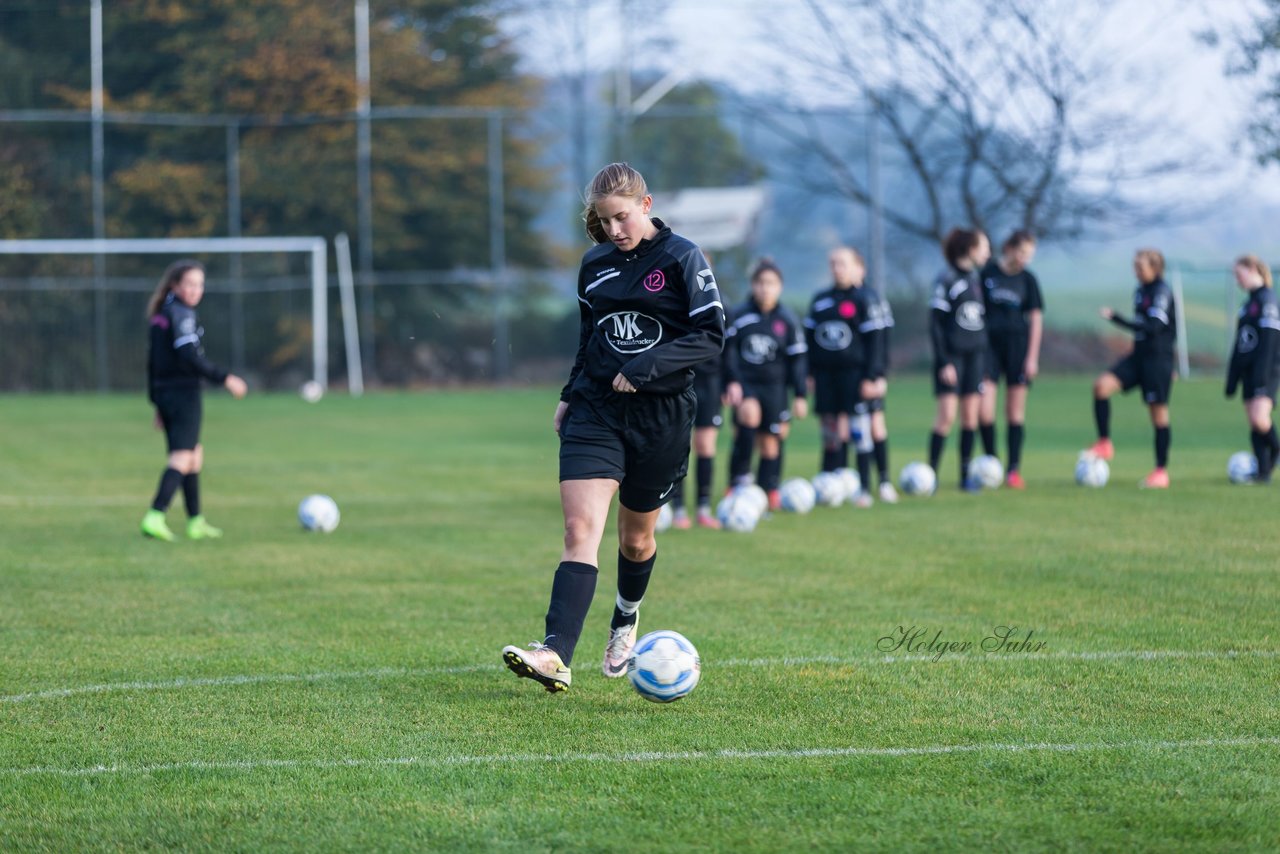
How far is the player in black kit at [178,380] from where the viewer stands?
10.5 m

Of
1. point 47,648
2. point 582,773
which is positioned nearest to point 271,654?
point 47,648

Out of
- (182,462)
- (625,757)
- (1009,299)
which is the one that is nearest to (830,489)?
(1009,299)

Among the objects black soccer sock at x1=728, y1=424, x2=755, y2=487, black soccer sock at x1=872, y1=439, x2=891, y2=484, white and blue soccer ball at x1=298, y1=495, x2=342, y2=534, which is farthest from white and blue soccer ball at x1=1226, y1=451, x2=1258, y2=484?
white and blue soccer ball at x1=298, y1=495, x2=342, y2=534

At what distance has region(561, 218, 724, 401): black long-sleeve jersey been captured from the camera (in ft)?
18.8

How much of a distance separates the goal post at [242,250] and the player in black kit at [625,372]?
85.8ft

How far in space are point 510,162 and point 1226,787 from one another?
30650 millimetres

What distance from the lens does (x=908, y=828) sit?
410 cm

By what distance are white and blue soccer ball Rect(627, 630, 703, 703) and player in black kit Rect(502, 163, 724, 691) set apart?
0.30 m

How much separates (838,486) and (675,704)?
687 cm

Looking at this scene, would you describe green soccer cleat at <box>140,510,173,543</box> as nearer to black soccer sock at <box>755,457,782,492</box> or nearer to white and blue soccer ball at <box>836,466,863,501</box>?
black soccer sock at <box>755,457,782,492</box>

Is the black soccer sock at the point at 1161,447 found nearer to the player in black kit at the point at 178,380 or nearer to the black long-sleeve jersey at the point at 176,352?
the player in black kit at the point at 178,380

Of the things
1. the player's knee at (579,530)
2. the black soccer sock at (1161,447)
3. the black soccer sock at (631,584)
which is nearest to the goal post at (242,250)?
the black soccer sock at (1161,447)

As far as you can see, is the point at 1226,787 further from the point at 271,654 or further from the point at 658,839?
the point at 271,654

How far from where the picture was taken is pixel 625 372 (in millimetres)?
5598
